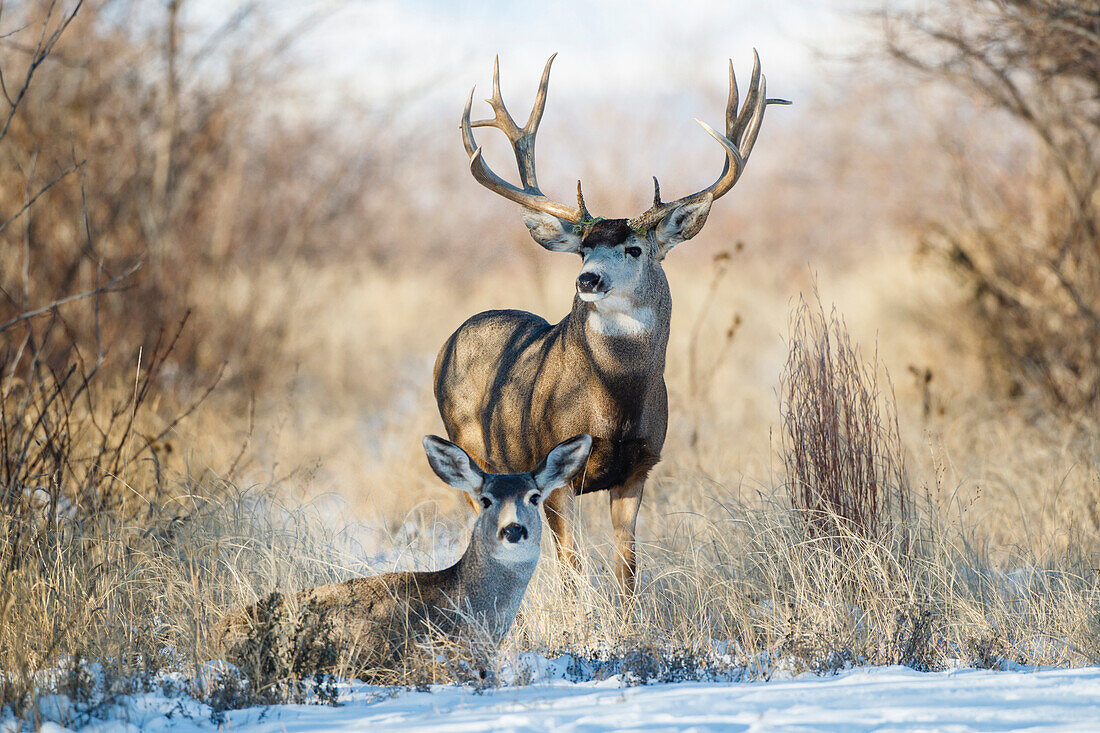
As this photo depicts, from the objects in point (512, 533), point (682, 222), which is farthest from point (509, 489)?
point (682, 222)

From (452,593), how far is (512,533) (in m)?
0.48

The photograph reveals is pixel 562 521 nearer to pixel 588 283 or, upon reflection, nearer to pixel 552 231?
pixel 588 283

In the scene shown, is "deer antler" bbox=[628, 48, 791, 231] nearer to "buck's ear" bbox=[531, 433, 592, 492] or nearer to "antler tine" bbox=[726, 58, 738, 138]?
"antler tine" bbox=[726, 58, 738, 138]

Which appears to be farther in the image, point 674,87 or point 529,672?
point 674,87

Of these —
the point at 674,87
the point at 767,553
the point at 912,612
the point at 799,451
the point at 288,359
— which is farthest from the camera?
the point at 674,87

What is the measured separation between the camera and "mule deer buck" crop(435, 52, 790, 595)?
553cm

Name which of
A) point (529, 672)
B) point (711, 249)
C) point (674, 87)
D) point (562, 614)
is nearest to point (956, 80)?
point (562, 614)

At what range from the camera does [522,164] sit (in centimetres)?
625

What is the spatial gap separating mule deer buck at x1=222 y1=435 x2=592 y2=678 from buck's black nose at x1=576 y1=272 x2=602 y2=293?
0.73 meters

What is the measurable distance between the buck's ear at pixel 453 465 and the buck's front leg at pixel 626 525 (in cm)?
104

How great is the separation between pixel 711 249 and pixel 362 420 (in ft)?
65.1

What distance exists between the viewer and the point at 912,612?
4.95 meters

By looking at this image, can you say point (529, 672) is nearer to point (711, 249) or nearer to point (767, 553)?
point (767, 553)

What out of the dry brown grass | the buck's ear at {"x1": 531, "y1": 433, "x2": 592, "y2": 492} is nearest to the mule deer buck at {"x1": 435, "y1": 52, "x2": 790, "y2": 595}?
the dry brown grass
